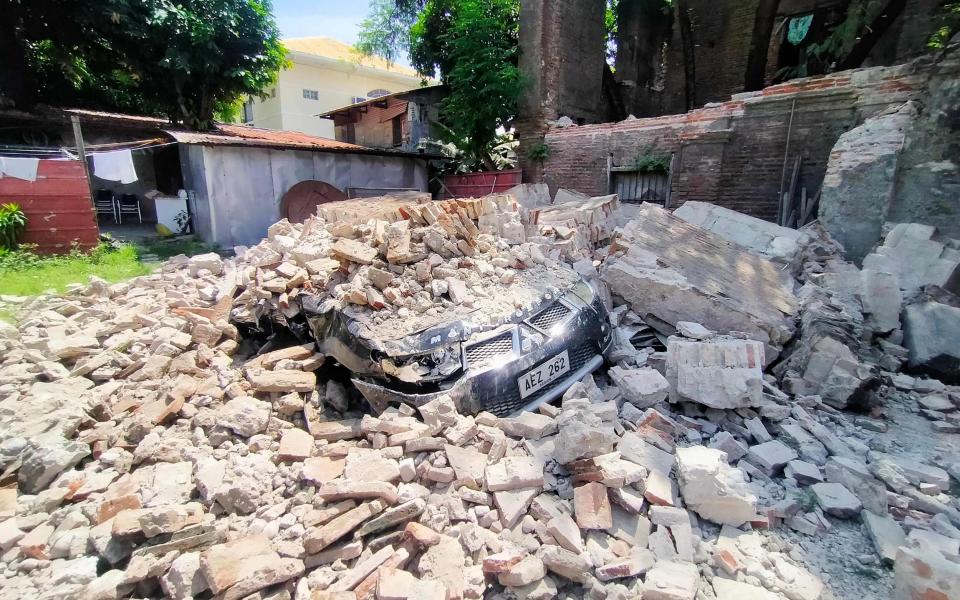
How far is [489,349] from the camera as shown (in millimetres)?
3070

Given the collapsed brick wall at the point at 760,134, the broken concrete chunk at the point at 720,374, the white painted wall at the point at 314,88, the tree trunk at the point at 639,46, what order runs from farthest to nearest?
the white painted wall at the point at 314,88, the tree trunk at the point at 639,46, the collapsed brick wall at the point at 760,134, the broken concrete chunk at the point at 720,374

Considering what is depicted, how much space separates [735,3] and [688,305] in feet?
44.1

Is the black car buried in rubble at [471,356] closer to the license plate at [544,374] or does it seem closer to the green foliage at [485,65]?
the license plate at [544,374]

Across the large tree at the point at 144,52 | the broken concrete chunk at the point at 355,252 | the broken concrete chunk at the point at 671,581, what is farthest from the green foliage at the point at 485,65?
the broken concrete chunk at the point at 671,581

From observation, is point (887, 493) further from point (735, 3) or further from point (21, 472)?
point (735, 3)

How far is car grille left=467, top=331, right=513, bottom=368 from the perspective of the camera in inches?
118

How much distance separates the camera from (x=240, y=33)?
1191 centimetres

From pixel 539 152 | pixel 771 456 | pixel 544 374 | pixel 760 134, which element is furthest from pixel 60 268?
pixel 760 134

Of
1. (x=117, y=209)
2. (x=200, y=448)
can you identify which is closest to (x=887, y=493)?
(x=200, y=448)

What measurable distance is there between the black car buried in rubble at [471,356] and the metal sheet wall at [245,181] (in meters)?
9.47

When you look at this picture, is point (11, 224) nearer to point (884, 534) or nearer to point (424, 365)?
point (424, 365)

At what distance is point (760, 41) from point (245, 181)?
552 inches

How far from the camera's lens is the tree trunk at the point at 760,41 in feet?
35.8

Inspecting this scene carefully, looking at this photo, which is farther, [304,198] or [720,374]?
[304,198]
